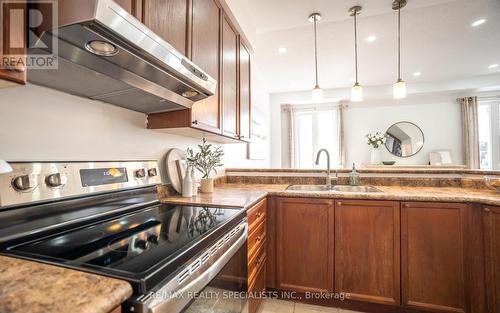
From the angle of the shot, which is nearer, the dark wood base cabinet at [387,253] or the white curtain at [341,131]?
the dark wood base cabinet at [387,253]

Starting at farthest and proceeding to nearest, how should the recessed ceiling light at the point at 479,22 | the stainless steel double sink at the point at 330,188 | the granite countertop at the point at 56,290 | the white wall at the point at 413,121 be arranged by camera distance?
the white wall at the point at 413,121 < the recessed ceiling light at the point at 479,22 < the stainless steel double sink at the point at 330,188 < the granite countertop at the point at 56,290

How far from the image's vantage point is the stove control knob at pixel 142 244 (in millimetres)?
724

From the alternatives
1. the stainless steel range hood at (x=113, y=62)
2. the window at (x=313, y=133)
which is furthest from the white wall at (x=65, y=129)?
the window at (x=313, y=133)

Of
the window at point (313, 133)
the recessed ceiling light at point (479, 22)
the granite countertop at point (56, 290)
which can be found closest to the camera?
the granite countertop at point (56, 290)

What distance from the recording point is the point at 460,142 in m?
4.69

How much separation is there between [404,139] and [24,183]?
5952 millimetres

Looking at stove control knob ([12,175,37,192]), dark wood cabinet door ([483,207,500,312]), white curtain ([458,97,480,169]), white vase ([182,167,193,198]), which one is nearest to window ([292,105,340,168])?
white curtain ([458,97,480,169])

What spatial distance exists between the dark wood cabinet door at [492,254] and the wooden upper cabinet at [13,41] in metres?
2.36

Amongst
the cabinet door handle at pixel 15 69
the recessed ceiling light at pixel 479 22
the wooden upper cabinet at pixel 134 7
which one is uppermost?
the recessed ceiling light at pixel 479 22

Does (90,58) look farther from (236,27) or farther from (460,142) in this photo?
(460,142)

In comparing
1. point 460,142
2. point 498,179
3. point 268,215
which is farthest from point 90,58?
point 460,142

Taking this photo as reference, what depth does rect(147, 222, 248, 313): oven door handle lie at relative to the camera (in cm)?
55

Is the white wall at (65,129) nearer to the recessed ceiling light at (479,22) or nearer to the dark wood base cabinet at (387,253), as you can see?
the dark wood base cabinet at (387,253)

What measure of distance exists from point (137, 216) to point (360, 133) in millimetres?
5162
